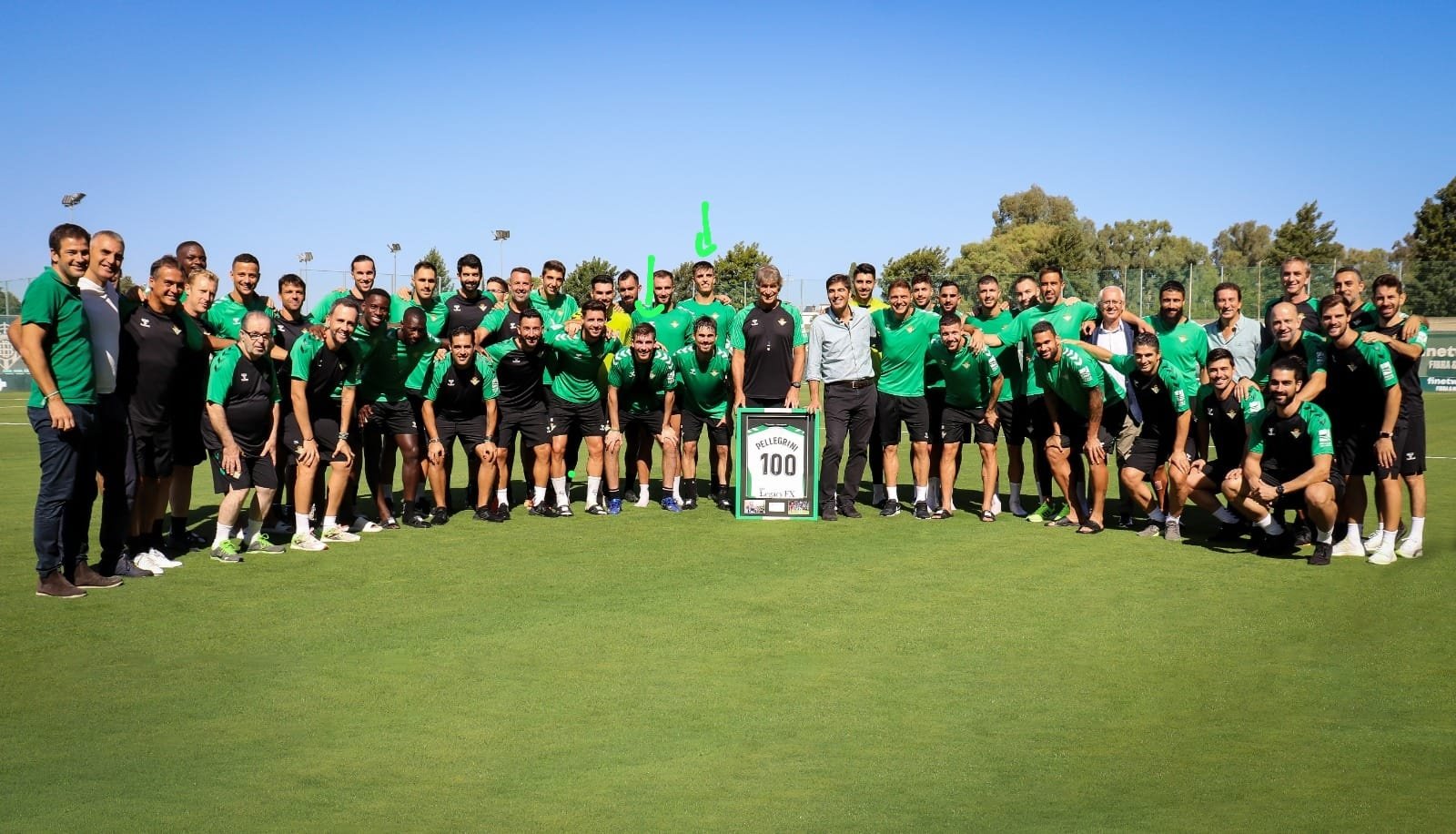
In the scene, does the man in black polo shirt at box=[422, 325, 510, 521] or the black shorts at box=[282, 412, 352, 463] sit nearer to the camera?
the black shorts at box=[282, 412, 352, 463]

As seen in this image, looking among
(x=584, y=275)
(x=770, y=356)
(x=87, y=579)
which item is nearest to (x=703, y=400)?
(x=770, y=356)

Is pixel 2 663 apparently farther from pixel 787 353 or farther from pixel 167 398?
pixel 787 353

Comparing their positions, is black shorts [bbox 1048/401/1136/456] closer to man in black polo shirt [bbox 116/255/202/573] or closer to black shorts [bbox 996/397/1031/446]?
black shorts [bbox 996/397/1031/446]

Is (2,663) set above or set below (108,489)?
below

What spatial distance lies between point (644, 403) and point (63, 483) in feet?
16.7

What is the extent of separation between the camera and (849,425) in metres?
10.9

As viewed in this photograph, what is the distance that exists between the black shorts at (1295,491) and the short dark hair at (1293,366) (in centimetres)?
69

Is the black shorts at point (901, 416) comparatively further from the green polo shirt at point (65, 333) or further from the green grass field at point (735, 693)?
the green polo shirt at point (65, 333)

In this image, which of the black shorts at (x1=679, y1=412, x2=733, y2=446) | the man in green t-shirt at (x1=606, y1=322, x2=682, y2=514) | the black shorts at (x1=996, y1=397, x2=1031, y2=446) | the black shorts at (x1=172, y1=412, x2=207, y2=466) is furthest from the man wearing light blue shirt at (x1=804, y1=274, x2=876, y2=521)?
the black shorts at (x1=172, y1=412, x2=207, y2=466)

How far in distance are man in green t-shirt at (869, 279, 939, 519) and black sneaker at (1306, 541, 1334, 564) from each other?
123 inches

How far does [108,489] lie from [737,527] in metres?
4.64

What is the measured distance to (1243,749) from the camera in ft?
15.3

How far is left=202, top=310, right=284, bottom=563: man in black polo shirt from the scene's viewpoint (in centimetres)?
841

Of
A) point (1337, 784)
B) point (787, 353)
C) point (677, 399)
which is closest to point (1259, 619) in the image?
point (1337, 784)
